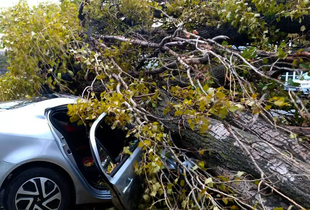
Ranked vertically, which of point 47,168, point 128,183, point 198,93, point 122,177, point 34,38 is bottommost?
point 128,183

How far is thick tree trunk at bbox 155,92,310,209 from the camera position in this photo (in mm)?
2105

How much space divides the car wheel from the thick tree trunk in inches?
55.4

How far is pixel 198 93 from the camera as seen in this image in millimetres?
2432

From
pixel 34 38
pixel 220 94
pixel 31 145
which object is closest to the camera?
pixel 220 94

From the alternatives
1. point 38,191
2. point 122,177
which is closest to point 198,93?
point 122,177

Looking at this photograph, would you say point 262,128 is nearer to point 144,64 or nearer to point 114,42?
point 144,64

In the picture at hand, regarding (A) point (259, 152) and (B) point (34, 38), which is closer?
(A) point (259, 152)

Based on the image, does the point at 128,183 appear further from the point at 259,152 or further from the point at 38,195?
the point at 259,152

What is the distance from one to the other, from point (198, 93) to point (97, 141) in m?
1.45

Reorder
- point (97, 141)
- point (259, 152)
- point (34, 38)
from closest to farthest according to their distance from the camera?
point (259, 152), point (97, 141), point (34, 38)

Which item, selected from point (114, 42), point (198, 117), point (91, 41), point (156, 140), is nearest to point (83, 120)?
point (156, 140)

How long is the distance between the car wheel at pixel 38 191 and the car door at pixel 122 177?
52 cm

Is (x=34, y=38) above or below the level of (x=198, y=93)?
above

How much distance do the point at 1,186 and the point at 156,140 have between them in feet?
5.07
